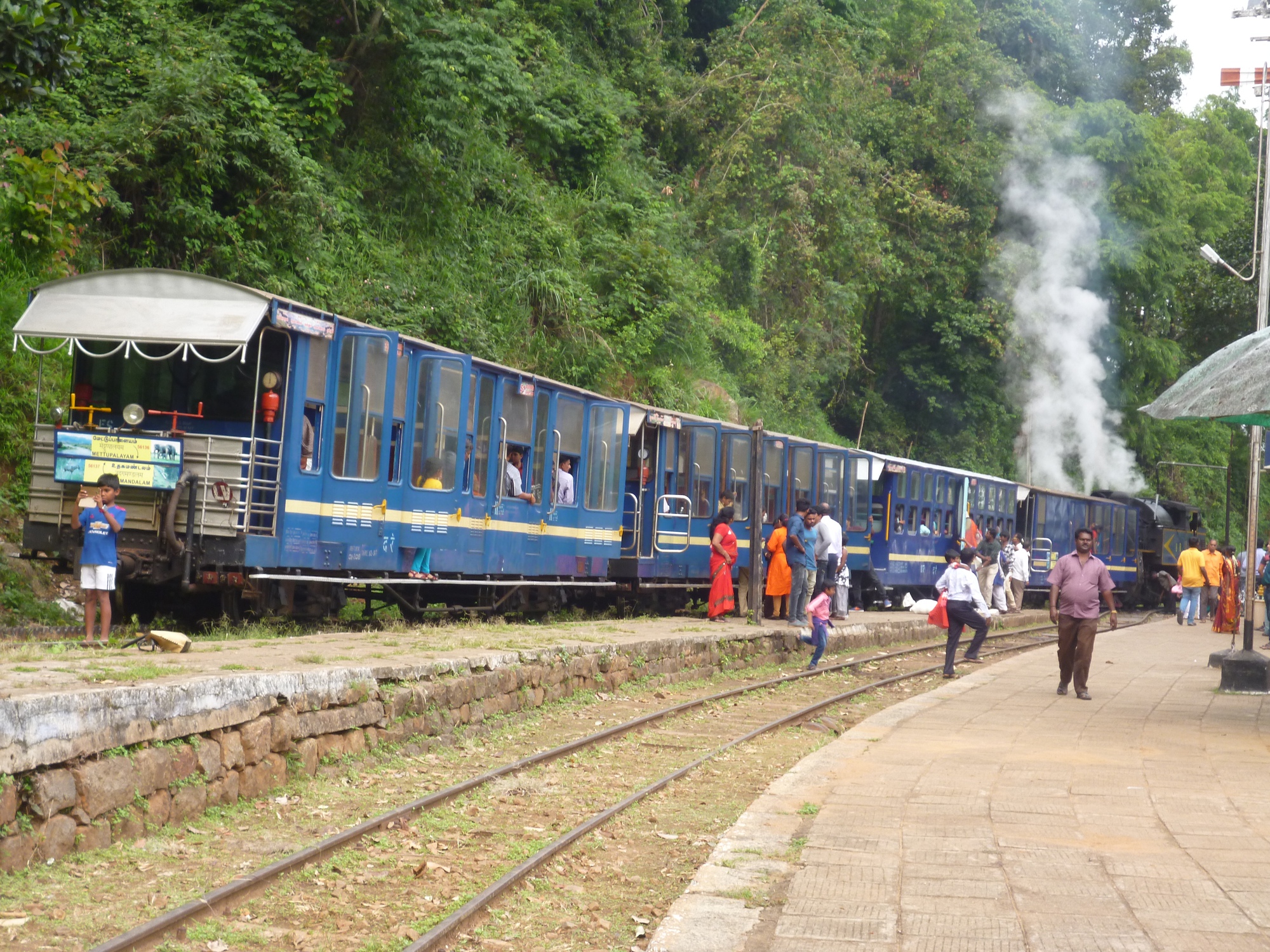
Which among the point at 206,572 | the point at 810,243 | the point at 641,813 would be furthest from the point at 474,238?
the point at 641,813

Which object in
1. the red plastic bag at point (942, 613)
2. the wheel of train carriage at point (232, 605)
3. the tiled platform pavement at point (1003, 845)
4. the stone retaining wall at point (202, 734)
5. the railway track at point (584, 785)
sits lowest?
the railway track at point (584, 785)

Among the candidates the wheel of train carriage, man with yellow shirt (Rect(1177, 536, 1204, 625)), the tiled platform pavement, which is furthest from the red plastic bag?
man with yellow shirt (Rect(1177, 536, 1204, 625))

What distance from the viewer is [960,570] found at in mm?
16562

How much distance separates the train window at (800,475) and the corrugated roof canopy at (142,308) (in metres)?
13.1

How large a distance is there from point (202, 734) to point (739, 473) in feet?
51.5

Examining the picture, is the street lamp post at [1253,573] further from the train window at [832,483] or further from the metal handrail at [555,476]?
the train window at [832,483]

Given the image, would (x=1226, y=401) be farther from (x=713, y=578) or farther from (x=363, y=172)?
(x=363, y=172)

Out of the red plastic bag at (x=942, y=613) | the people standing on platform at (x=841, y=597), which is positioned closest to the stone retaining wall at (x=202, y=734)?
the red plastic bag at (x=942, y=613)

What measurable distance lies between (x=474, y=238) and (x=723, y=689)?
523 inches

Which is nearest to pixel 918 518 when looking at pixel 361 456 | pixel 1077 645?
pixel 1077 645

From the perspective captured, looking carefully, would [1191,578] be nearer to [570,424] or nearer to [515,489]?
[570,424]

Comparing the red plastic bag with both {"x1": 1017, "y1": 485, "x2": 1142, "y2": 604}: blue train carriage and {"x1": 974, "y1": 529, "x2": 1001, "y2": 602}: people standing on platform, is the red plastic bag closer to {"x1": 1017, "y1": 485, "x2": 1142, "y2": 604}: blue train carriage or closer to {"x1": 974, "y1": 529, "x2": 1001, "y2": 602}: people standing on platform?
{"x1": 974, "y1": 529, "x2": 1001, "y2": 602}: people standing on platform

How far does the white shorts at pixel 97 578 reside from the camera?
11117 mm

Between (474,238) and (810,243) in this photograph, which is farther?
(810,243)
